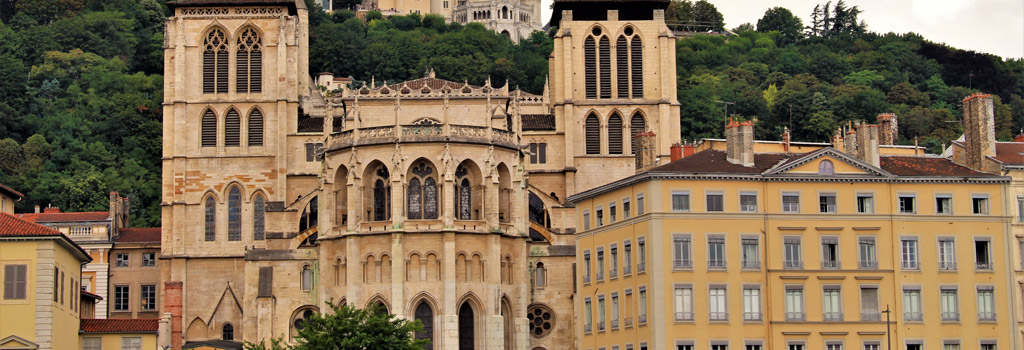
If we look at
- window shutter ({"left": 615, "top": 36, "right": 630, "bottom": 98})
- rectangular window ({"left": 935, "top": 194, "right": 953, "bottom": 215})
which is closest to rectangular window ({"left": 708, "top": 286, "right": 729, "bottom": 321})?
rectangular window ({"left": 935, "top": 194, "right": 953, "bottom": 215})

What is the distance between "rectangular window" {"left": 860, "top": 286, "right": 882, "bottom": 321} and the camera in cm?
7800

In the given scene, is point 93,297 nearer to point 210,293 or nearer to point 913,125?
point 210,293

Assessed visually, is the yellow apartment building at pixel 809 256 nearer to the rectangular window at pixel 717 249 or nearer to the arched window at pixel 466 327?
the rectangular window at pixel 717 249

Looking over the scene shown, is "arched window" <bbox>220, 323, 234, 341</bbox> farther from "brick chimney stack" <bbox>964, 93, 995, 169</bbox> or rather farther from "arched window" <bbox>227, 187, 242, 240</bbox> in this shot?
"brick chimney stack" <bbox>964, 93, 995, 169</bbox>

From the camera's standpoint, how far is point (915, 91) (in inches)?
6826

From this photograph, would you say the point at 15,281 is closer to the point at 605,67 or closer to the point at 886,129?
the point at 886,129

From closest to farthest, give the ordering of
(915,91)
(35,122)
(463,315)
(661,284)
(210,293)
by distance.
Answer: (661,284) → (463,315) → (210,293) → (35,122) → (915,91)

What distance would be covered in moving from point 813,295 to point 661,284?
5.79 m

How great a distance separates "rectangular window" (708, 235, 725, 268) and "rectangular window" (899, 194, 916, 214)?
7.36m

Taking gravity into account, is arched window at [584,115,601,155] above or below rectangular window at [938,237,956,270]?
above

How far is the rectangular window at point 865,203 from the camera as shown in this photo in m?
79.9

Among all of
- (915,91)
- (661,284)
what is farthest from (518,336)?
(915,91)

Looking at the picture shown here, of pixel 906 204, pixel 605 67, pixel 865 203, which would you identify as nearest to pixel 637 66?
pixel 605 67

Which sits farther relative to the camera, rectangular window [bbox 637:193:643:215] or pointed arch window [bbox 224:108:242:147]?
pointed arch window [bbox 224:108:242:147]
